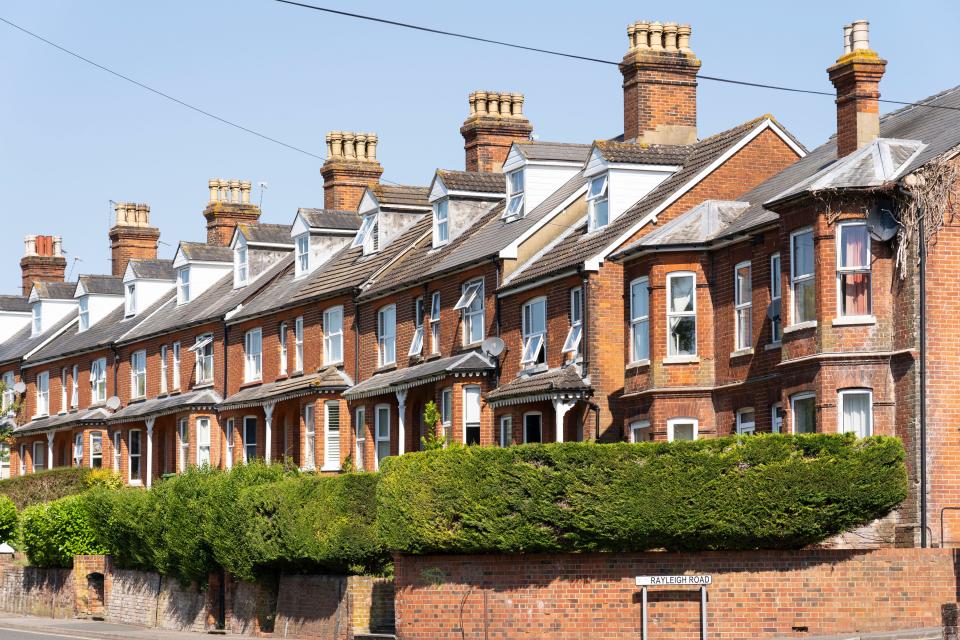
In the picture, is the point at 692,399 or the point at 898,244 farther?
the point at 692,399

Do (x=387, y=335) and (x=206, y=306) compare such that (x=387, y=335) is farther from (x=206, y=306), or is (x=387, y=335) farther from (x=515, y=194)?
(x=206, y=306)

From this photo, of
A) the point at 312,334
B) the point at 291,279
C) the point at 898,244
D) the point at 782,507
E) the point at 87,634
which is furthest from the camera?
the point at 291,279

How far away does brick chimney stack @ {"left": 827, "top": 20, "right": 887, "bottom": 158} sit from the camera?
34.7 m

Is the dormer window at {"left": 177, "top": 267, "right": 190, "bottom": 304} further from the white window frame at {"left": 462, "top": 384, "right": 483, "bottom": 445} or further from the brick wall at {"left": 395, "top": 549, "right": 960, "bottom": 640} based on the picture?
the brick wall at {"left": 395, "top": 549, "right": 960, "bottom": 640}

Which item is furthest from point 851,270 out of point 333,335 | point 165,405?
point 165,405

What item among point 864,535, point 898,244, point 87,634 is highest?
point 898,244

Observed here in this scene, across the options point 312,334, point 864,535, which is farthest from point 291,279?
point 864,535

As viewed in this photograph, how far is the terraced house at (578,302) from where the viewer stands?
31.5m

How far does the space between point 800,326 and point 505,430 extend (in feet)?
37.4

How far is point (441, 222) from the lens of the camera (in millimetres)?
48719

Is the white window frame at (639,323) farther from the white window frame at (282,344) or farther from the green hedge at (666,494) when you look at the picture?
the white window frame at (282,344)

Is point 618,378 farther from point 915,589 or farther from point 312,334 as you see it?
point 312,334

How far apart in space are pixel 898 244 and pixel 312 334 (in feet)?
81.5

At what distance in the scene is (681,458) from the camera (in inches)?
1163
